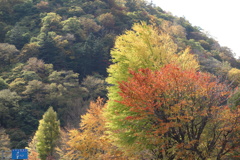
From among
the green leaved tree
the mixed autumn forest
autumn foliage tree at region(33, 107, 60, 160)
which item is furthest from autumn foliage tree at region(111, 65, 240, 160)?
autumn foliage tree at region(33, 107, 60, 160)

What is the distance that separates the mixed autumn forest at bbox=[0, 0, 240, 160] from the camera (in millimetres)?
11914

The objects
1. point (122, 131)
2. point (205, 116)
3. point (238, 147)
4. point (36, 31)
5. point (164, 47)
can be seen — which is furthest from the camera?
point (36, 31)

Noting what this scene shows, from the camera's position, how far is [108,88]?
16.6m

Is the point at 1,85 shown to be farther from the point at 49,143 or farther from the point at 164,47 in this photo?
the point at 164,47

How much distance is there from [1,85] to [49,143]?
17511 millimetres

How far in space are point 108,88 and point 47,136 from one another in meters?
16.8

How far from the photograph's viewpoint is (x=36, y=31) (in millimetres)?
63719

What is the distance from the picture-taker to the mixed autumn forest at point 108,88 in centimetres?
1191

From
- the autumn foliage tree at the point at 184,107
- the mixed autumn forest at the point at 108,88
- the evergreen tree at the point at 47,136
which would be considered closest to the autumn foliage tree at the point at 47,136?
the evergreen tree at the point at 47,136

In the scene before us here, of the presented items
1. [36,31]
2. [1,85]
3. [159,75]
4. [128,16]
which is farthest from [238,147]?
[128,16]

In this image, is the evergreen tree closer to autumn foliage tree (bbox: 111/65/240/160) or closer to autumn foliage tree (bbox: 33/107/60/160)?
autumn foliage tree (bbox: 33/107/60/160)

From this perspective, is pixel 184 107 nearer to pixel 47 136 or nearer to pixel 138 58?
pixel 138 58

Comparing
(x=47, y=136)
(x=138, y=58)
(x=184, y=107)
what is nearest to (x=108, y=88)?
(x=138, y=58)

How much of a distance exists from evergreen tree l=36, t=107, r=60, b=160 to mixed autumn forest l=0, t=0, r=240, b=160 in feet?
0.33
